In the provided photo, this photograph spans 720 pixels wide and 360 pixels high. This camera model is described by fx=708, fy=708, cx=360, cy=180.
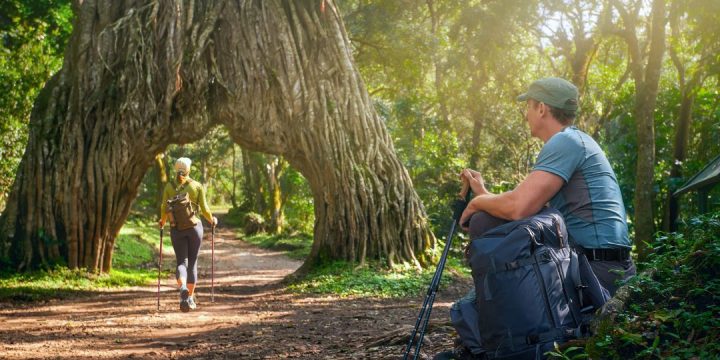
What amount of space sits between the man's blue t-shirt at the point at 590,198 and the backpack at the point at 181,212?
21.1ft

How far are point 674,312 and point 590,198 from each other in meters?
0.79

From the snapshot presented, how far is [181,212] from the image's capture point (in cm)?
950

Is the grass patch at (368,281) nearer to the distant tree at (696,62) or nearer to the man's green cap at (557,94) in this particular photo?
the distant tree at (696,62)

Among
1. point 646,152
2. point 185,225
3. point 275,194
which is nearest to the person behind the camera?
point 185,225

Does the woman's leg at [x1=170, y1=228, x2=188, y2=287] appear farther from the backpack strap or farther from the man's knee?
the backpack strap

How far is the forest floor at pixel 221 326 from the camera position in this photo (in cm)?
665

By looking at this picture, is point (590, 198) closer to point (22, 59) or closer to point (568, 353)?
point (568, 353)

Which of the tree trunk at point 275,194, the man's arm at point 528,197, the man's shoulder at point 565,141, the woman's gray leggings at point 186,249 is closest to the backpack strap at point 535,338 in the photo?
the man's arm at point 528,197

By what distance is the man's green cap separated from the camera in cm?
419

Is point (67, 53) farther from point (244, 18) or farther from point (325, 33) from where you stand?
point (325, 33)

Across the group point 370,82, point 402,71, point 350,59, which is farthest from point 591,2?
point 350,59

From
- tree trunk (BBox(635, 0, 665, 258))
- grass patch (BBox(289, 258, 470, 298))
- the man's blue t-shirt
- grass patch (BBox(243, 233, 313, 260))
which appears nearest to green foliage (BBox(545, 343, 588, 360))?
the man's blue t-shirt

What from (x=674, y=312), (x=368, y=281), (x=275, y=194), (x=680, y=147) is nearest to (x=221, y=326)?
(x=368, y=281)

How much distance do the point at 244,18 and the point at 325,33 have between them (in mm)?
1476
